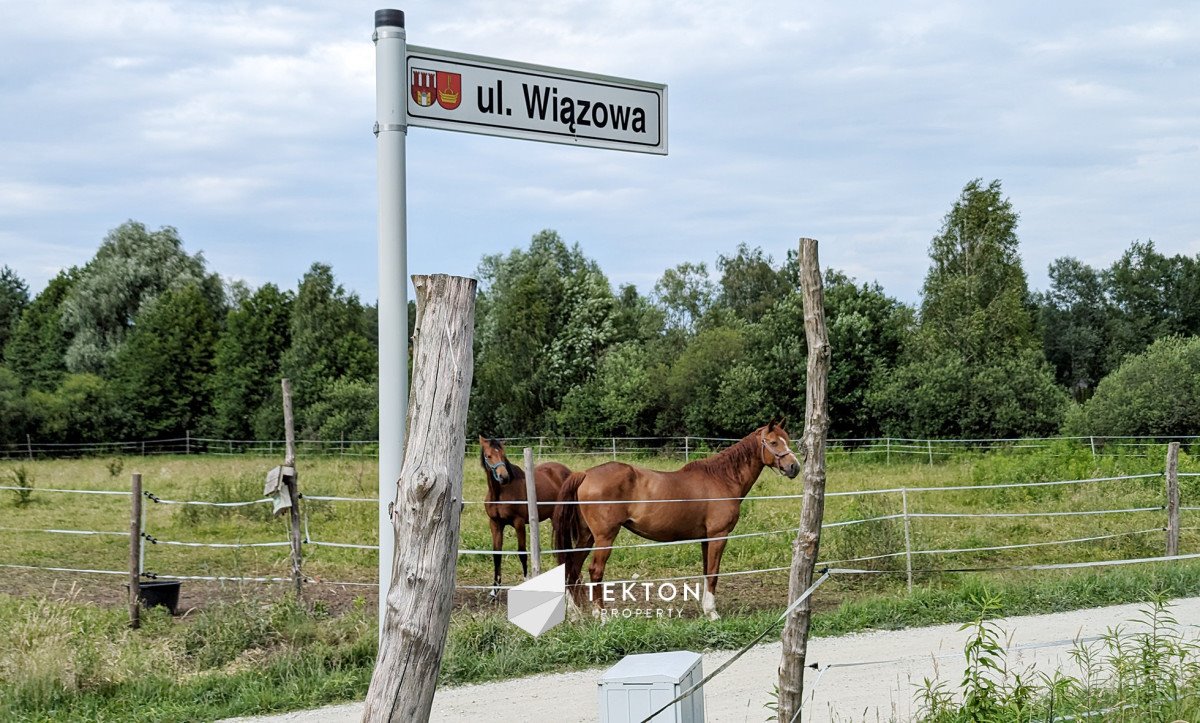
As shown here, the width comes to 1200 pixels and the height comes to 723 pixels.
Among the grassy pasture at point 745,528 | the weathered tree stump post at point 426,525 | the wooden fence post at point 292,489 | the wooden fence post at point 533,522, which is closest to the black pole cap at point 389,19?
the weathered tree stump post at point 426,525

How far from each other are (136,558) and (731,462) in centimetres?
439

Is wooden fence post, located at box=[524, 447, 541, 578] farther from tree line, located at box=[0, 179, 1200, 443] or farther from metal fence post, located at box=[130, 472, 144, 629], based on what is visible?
tree line, located at box=[0, 179, 1200, 443]

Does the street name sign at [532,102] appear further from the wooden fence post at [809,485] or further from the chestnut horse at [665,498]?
the chestnut horse at [665,498]

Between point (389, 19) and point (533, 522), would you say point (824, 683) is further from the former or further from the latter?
point (389, 19)

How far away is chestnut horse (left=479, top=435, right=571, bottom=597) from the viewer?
902cm

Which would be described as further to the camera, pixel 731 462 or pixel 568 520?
pixel 731 462

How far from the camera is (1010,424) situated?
26125 mm

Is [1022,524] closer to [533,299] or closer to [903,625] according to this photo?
[903,625]

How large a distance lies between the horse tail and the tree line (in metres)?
18.3

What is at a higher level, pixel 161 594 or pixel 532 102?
pixel 532 102

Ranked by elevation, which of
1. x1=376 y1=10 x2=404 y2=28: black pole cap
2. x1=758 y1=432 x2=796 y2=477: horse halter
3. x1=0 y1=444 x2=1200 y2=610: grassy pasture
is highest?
x1=376 y1=10 x2=404 y2=28: black pole cap

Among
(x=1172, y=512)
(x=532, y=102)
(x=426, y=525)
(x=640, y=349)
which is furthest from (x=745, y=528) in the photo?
(x=640, y=349)

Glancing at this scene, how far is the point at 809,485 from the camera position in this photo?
340cm

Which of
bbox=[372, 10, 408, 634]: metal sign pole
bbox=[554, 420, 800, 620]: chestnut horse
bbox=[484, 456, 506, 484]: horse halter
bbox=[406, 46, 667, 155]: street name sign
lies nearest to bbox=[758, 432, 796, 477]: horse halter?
bbox=[554, 420, 800, 620]: chestnut horse
